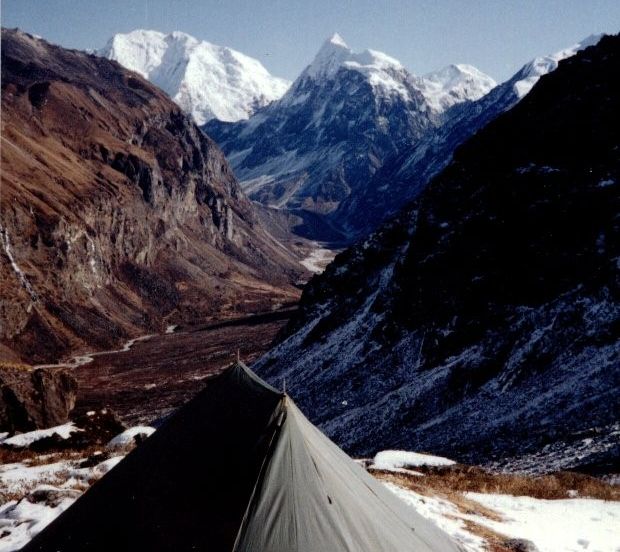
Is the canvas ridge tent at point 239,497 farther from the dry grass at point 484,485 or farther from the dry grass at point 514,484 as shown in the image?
the dry grass at point 514,484

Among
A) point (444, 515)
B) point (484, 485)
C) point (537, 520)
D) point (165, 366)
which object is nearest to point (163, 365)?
point (165, 366)

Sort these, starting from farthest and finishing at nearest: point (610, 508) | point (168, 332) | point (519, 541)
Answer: point (168, 332) → point (610, 508) → point (519, 541)

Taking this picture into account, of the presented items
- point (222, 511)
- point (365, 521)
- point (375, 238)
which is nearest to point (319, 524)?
point (365, 521)

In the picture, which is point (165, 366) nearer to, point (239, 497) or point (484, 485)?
point (484, 485)

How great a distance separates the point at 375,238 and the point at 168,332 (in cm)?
6583

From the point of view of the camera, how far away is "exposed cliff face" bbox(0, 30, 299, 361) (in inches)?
3720

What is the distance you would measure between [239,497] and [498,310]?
113ft

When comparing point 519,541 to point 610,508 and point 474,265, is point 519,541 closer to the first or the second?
point 610,508

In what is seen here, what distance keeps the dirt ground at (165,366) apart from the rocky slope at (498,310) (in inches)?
583

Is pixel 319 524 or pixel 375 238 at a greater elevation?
pixel 375 238

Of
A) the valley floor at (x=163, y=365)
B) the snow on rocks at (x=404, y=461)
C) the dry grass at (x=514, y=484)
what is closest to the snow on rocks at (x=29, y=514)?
the dry grass at (x=514, y=484)

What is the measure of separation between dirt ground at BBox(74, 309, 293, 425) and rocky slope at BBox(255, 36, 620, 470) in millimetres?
14821

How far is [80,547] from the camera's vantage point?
830cm

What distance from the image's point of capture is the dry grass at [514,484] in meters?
18.4
